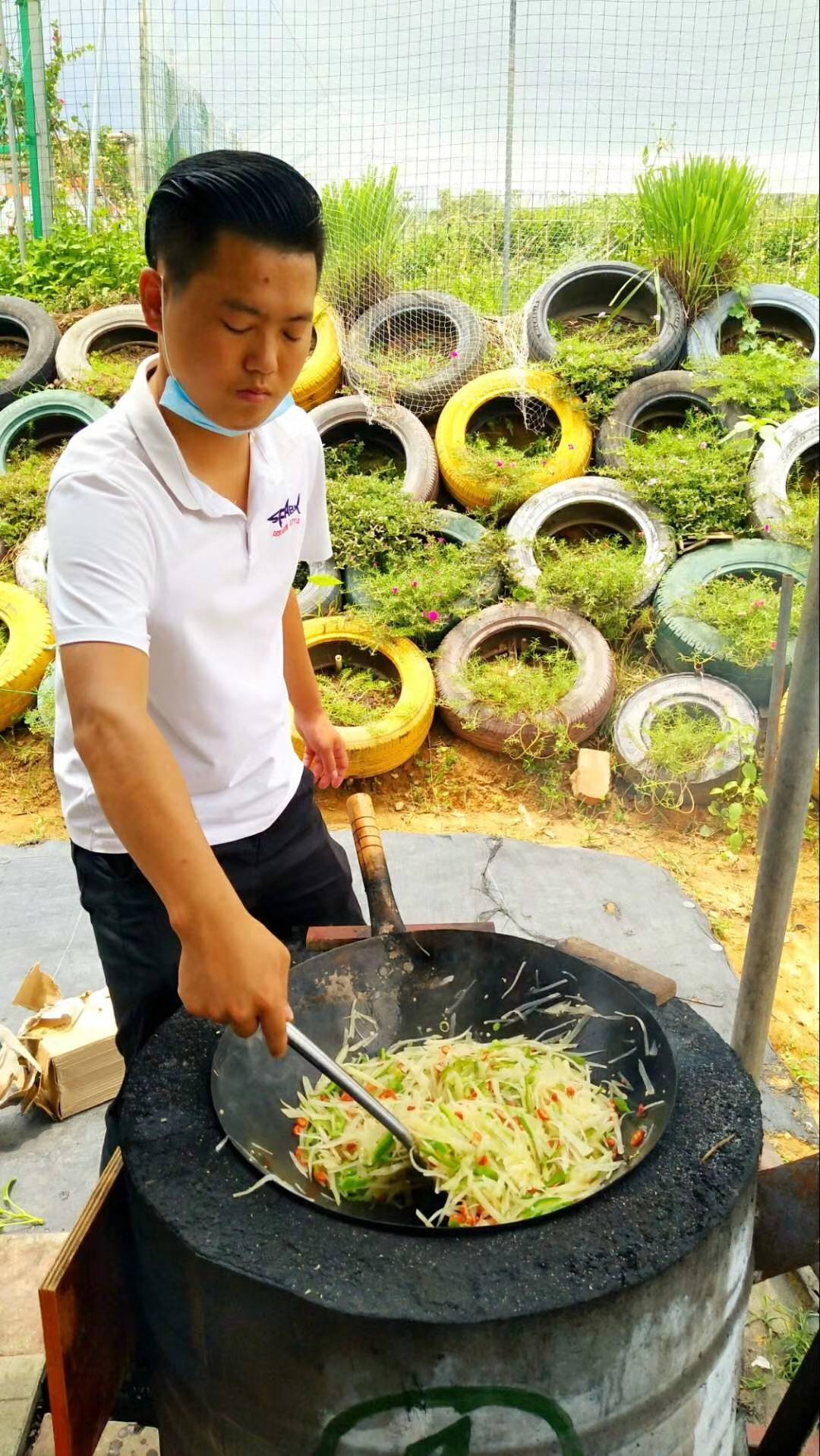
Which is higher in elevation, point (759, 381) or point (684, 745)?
point (759, 381)

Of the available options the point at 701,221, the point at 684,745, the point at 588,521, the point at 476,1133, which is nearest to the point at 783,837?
the point at 476,1133

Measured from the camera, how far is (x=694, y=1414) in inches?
63.4

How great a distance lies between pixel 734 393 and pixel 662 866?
125 inches

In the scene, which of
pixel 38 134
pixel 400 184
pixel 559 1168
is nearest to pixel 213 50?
pixel 400 184

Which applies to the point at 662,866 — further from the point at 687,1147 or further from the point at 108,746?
the point at 108,746

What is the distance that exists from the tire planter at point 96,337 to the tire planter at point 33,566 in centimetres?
158

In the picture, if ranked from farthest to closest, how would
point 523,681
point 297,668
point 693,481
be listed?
point 693,481, point 523,681, point 297,668

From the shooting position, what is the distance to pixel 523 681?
556 centimetres

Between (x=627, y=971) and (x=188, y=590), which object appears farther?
(x=627, y=971)

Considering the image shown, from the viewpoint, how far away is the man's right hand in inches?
58.6

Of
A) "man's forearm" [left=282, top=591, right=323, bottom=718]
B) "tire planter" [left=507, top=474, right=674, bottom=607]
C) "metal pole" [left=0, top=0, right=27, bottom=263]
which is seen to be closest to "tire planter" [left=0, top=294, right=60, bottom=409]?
"metal pole" [left=0, top=0, right=27, bottom=263]

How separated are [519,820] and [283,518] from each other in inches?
135

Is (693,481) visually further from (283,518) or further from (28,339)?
(28,339)

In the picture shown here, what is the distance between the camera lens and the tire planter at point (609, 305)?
685 cm
